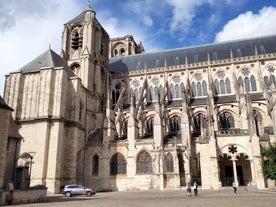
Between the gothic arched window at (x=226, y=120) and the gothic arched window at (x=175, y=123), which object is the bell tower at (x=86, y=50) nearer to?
the gothic arched window at (x=175, y=123)

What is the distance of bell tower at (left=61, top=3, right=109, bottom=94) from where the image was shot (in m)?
37.0

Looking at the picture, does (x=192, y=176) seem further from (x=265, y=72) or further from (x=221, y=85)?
(x=265, y=72)

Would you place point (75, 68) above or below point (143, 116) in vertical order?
above

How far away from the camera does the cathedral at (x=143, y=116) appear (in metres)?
26.8

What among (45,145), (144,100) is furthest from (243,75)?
(45,145)

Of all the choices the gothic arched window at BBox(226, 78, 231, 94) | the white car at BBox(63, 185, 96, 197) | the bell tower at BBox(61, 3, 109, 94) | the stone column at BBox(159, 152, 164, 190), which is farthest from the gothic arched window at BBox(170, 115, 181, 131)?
the white car at BBox(63, 185, 96, 197)

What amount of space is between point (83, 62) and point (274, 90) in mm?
23922

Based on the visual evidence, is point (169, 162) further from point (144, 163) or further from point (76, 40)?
point (76, 40)

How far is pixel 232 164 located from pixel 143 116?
12.5m

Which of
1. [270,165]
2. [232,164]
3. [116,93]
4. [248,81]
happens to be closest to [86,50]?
[116,93]

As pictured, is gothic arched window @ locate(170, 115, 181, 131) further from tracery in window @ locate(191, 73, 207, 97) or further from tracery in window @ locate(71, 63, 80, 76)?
tracery in window @ locate(71, 63, 80, 76)

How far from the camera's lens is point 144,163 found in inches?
1180

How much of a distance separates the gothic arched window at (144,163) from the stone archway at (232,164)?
24.9 ft

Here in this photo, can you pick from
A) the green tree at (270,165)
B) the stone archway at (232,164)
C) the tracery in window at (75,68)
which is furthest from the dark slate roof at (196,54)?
the green tree at (270,165)
